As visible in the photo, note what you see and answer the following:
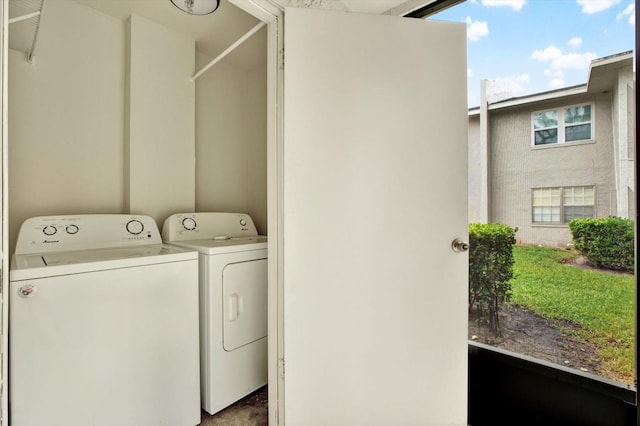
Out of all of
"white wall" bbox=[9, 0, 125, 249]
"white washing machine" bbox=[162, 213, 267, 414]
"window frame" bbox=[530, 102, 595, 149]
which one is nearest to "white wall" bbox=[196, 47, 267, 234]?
"white wall" bbox=[9, 0, 125, 249]

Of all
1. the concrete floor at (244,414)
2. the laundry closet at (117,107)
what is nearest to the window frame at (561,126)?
the laundry closet at (117,107)

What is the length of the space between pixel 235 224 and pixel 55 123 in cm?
125

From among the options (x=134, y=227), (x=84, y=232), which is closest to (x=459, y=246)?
(x=134, y=227)

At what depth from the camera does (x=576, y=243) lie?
1.47 meters

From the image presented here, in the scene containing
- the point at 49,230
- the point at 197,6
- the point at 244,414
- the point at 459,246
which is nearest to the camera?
the point at 459,246

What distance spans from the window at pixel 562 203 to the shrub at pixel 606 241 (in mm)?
42

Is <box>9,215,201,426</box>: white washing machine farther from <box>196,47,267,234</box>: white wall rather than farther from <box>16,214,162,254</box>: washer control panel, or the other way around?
<box>196,47,267,234</box>: white wall

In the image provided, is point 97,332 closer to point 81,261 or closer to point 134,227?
point 81,261

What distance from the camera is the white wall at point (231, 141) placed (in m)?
2.57

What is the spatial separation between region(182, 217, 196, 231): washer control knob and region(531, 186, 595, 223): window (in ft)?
6.68

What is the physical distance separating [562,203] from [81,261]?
7.12 ft

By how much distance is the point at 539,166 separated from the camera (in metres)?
1.58

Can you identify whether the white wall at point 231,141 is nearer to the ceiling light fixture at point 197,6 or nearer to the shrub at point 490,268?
the ceiling light fixture at point 197,6

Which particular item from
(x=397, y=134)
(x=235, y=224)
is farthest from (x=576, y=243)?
(x=235, y=224)
